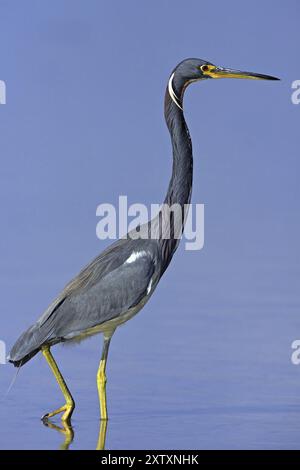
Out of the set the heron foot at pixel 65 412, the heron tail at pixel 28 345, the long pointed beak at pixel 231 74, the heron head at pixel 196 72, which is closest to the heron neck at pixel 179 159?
the heron head at pixel 196 72

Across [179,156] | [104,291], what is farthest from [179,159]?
[104,291]

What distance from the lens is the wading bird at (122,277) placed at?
28.0 feet

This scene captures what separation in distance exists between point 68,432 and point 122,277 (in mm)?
1071

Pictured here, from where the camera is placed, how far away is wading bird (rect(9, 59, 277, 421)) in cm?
854

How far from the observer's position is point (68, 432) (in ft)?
26.7

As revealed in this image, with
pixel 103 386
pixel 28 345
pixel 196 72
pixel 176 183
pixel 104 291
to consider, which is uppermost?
pixel 196 72

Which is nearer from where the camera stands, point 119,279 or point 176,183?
point 119,279

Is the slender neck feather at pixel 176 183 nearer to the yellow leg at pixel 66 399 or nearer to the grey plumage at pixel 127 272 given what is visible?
the grey plumage at pixel 127 272

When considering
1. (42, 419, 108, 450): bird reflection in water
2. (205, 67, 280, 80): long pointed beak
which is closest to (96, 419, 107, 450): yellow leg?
(42, 419, 108, 450): bird reflection in water

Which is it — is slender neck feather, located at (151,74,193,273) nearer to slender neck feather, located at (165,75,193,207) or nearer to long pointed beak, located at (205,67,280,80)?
slender neck feather, located at (165,75,193,207)

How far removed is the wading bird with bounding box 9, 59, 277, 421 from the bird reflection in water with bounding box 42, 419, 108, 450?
0.07 meters

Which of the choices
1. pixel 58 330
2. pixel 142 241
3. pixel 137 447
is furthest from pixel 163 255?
pixel 137 447

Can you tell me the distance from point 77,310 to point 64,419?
68 cm

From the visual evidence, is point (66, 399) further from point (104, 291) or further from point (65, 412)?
point (104, 291)
